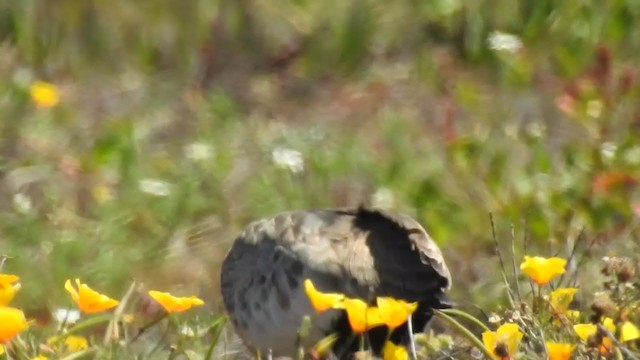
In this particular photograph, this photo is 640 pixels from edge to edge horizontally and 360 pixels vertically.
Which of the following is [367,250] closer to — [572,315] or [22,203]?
[572,315]

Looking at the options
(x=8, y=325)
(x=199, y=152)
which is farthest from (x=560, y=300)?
(x=199, y=152)

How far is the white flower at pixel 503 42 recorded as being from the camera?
6.50m

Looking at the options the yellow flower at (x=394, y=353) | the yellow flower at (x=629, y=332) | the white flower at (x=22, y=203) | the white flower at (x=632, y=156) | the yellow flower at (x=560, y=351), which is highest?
the yellow flower at (x=560, y=351)

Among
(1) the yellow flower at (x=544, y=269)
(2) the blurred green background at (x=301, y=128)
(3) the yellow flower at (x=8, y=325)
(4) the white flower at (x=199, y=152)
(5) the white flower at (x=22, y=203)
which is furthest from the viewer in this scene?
(4) the white flower at (x=199, y=152)

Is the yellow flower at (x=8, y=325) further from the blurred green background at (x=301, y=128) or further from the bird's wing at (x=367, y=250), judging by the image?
the blurred green background at (x=301, y=128)

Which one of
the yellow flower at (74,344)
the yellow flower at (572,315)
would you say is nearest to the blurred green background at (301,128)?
the yellow flower at (572,315)

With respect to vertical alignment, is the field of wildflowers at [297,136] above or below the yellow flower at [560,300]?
below

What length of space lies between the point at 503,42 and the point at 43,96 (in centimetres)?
192

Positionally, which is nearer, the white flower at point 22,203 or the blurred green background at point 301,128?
the blurred green background at point 301,128

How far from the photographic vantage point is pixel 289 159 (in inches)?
228

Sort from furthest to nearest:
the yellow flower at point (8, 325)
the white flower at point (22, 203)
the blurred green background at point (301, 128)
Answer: the white flower at point (22, 203) → the blurred green background at point (301, 128) → the yellow flower at point (8, 325)

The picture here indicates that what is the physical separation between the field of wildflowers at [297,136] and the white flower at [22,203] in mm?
14

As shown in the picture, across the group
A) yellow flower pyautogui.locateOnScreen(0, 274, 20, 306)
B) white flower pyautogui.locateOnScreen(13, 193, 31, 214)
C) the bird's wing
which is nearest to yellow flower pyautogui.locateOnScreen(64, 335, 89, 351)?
yellow flower pyautogui.locateOnScreen(0, 274, 20, 306)

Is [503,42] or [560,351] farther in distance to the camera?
[503,42]
